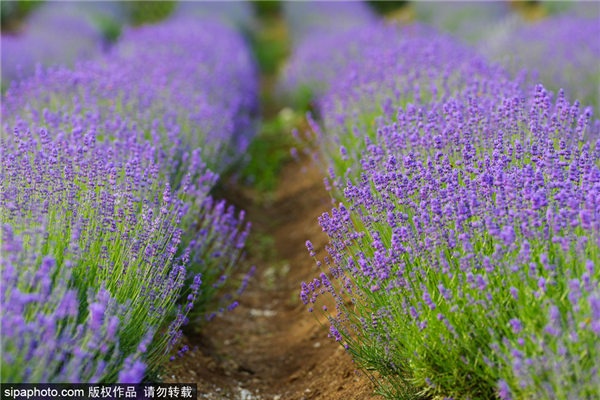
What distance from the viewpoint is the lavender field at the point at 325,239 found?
7.22 feet

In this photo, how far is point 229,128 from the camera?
5180mm

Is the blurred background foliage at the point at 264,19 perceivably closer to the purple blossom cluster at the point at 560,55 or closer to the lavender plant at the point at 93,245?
the purple blossom cluster at the point at 560,55

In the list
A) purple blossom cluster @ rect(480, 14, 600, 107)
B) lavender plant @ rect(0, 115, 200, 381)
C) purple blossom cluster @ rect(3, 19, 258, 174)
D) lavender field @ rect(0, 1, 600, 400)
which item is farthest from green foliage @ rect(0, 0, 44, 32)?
lavender plant @ rect(0, 115, 200, 381)

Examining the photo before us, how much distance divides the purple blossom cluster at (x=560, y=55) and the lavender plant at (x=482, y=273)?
2.49 meters

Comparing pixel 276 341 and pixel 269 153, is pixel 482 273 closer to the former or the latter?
pixel 276 341

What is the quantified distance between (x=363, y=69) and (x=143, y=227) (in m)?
3.76

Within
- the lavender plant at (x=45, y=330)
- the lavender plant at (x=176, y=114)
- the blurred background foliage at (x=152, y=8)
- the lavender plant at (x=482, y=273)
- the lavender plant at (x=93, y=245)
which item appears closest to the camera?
the lavender plant at (x=45, y=330)

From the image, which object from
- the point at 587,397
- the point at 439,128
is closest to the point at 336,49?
the point at 439,128

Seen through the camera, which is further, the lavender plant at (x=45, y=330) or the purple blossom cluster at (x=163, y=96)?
the purple blossom cluster at (x=163, y=96)

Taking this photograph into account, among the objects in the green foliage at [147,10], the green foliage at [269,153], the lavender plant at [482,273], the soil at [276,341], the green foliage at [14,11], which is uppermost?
the lavender plant at [482,273]

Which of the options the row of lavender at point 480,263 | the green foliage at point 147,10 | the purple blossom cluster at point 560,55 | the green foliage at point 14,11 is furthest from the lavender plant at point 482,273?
the green foliage at point 147,10

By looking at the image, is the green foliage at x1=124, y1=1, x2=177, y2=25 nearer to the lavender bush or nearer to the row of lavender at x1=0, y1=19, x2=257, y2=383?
the lavender bush

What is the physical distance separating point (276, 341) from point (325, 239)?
2.52 feet

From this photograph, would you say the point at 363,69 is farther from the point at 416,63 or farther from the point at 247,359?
the point at 247,359
